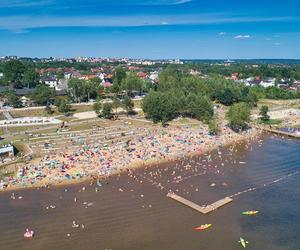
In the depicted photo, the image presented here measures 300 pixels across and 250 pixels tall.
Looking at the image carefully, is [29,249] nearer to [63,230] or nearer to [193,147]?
[63,230]

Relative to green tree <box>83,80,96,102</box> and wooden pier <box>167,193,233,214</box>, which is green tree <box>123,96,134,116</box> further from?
wooden pier <box>167,193,233,214</box>

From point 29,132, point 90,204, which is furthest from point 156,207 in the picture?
point 29,132

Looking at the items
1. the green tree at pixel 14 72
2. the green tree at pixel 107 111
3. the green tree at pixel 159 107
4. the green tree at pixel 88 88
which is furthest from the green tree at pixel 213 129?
the green tree at pixel 14 72

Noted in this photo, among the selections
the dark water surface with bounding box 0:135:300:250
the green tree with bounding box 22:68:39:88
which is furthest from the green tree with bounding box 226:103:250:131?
the green tree with bounding box 22:68:39:88

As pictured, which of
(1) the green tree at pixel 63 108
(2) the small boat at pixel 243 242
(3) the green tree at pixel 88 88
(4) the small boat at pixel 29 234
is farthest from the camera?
(3) the green tree at pixel 88 88

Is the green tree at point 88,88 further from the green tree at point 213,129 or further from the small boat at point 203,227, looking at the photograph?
the small boat at point 203,227

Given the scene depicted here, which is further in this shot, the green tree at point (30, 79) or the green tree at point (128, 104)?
the green tree at point (30, 79)
